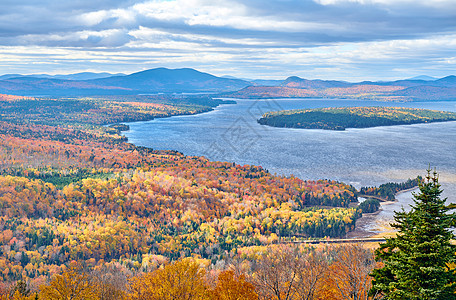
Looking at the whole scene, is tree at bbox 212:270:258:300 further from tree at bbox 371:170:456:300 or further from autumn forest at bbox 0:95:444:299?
autumn forest at bbox 0:95:444:299

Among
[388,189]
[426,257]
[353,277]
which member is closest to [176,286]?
[353,277]

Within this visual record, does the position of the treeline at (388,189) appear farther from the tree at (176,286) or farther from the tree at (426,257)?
the tree at (426,257)

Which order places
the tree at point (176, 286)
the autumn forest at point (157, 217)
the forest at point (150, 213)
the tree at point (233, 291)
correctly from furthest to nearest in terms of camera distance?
the forest at point (150, 213) → the autumn forest at point (157, 217) → the tree at point (176, 286) → the tree at point (233, 291)

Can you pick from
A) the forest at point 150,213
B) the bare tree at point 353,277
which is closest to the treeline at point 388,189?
the forest at point 150,213

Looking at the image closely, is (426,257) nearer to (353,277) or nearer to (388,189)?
(353,277)

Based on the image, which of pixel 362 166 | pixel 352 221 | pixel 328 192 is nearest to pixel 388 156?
pixel 362 166

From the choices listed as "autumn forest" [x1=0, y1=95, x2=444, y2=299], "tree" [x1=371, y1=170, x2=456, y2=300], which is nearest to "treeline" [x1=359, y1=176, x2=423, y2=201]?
"autumn forest" [x1=0, y1=95, x2=444, y2=299]
